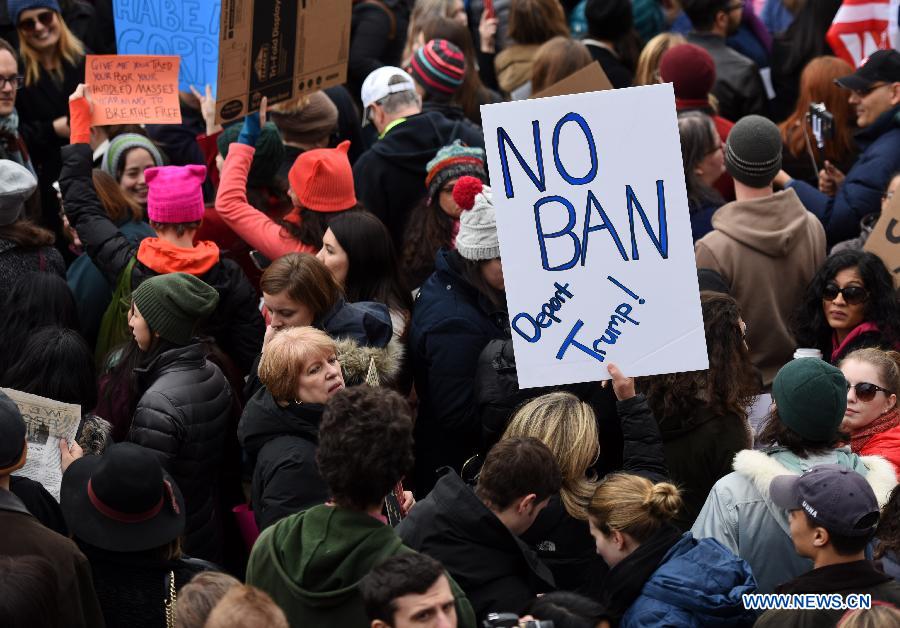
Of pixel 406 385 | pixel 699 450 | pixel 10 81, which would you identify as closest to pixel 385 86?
pixel 10 81

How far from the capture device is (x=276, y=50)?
6.63 m

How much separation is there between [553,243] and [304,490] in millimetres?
1198

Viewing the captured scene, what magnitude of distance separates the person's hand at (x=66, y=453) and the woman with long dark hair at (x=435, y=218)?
1.98m

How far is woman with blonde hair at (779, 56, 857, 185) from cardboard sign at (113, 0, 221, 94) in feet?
11.0

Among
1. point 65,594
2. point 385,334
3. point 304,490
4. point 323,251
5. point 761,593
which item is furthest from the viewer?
point 323,251

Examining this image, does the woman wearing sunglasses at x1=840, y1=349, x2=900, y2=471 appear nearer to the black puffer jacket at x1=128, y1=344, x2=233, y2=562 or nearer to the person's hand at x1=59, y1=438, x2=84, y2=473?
the black puffer jacket at x1=128, y1=344, x2=233, y2=562

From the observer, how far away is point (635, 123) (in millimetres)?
4730

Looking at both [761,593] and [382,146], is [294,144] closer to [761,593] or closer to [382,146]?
[382,146]

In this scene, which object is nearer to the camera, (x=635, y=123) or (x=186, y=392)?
(x=635, y=123)

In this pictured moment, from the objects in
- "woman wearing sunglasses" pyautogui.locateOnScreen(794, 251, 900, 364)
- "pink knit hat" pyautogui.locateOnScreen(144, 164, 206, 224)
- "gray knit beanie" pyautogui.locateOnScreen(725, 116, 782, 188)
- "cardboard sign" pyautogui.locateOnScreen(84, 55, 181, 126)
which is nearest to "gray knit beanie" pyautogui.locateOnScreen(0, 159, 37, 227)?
"pink knit hat" pyautogui.locateOnScreen(144, 164, 206, 224)

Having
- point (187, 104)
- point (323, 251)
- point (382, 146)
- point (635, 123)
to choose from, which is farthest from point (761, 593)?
point (187, 104)

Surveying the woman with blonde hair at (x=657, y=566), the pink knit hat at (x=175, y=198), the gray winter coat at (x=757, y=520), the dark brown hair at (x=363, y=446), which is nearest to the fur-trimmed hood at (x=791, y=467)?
the gray winter coat at (x=757, y=520)

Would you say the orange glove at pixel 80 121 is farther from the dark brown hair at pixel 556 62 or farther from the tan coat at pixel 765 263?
the tan coat at pixel 765 263

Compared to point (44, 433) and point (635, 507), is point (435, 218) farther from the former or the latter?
point (635, 507)
